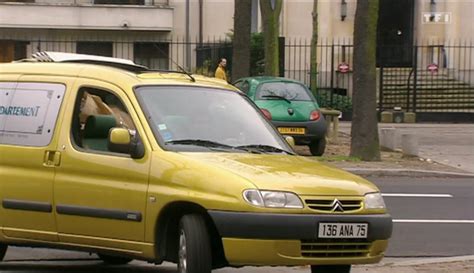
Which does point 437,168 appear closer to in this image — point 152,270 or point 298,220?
point 152,270

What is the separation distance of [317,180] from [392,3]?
30.5 m

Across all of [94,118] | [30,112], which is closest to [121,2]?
[30,112]

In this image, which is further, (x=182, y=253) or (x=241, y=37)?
(x=241, y=37)

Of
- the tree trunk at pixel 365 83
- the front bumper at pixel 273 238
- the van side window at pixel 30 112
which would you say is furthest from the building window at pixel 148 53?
the front bumper at pixel 273 238

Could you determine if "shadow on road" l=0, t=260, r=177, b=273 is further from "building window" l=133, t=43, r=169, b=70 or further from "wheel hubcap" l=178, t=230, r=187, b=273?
"building window" l=133, t=43, r=169, b=70

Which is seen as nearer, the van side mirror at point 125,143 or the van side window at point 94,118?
the van side mirror at point 125,143

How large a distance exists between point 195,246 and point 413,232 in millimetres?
4927

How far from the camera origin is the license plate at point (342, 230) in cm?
705

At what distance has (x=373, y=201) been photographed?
7.44 m

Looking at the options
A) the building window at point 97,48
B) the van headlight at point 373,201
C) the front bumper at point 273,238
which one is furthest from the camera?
the building window at point 97,48

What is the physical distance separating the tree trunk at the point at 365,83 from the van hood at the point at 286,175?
1077cm

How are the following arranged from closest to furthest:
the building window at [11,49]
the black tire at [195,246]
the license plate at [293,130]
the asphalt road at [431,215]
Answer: the black tire at [195,246], the asphalt road at [431,215], the license plate at [293,130], the building window at [11,49]

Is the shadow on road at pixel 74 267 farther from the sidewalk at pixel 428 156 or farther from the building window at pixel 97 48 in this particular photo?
the building window at pixel 97 48

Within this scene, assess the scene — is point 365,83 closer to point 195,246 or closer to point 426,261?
point 426,261
